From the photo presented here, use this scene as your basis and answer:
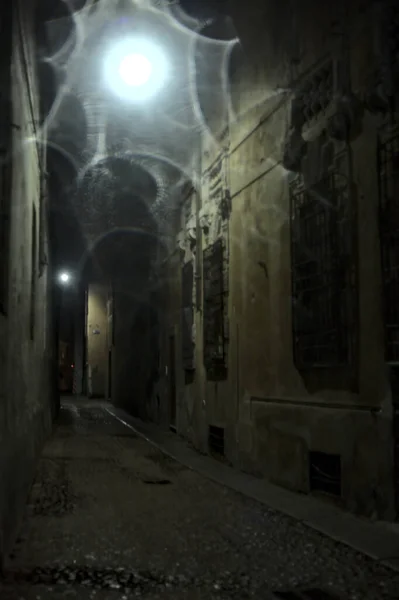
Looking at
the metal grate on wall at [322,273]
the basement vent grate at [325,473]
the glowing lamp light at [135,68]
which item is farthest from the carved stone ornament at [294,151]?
the basement vent grate at [325,473]

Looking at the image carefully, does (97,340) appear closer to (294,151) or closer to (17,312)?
(294,151)

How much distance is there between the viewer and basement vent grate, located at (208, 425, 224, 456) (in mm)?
11587

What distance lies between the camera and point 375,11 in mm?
6801

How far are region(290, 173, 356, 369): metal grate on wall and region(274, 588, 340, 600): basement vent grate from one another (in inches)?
117

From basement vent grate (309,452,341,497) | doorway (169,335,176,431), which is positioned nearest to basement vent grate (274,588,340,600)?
basement vent grate (309,452,341,497)

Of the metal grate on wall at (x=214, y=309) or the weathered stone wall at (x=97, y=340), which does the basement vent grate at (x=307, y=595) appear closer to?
the metal grate on wall at (x=214, y=309)

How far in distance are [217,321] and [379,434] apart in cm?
539

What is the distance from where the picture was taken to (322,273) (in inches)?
307

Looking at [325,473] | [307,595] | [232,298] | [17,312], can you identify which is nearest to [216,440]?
[232,298]

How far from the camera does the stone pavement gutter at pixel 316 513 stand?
5656 millimetres

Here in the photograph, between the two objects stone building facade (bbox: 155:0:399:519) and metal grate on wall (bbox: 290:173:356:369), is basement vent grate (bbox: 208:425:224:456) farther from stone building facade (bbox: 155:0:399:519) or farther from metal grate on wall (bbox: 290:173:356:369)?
metal grate on wall (bbox: 290:173:356:369)

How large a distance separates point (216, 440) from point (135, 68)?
6358mm

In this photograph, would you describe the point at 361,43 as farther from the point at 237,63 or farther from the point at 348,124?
the point at 237,63

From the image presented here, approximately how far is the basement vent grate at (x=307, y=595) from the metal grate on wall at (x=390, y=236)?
248 cm
